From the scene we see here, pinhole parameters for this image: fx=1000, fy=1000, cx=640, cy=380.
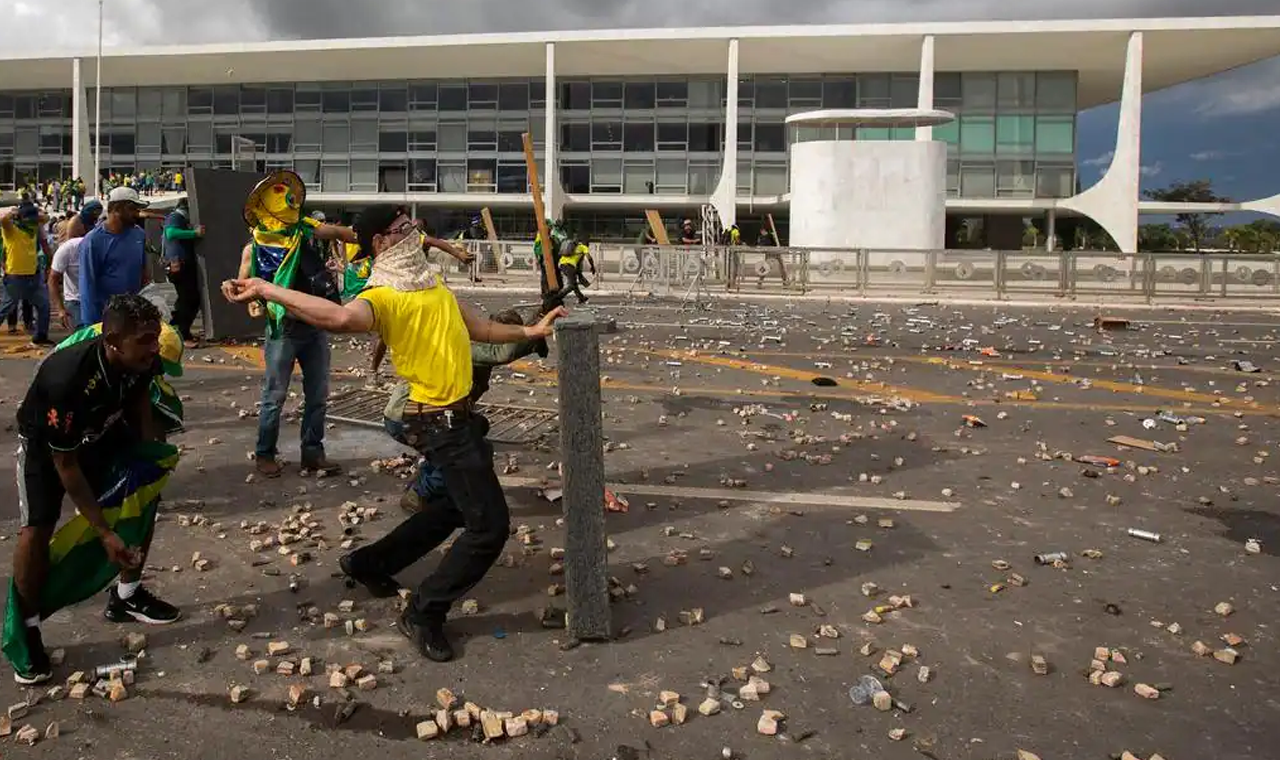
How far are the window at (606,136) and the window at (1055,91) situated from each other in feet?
66.6

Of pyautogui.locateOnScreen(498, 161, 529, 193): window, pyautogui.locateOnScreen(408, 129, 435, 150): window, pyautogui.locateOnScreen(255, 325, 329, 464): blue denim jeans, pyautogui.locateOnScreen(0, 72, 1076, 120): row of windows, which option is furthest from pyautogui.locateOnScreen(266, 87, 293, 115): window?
pyautogui.locateOnScreen(255, 325, 329, 464): blue denim jeans

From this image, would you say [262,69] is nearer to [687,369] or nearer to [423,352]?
[687,369]

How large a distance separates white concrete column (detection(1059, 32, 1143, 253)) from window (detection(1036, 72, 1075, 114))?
2699 millimetres

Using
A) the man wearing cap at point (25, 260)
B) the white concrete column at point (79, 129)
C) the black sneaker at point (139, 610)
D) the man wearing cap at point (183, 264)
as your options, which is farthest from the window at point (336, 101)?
the black sneaker at point (139, 610)

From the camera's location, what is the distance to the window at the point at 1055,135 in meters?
47.0

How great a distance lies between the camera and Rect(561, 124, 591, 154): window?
5103 cm

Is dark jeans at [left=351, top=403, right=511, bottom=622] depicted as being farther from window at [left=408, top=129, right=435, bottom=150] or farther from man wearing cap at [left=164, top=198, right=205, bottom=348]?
window at [left=408, top=129, right=435, bottom=150]

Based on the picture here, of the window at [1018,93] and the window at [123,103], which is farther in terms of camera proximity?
the window at [123,103]

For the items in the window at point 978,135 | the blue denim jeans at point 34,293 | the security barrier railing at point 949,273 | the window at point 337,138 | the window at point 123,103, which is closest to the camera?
the blue denim jeans at point 34,293

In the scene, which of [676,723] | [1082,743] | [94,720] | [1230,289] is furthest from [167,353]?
[1230,289]

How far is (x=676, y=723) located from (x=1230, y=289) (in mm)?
25823

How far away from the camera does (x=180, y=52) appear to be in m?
49.0

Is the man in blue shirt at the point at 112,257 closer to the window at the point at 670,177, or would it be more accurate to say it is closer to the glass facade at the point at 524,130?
the glass facade at the point at 524,130

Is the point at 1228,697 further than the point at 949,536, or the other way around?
the point at 949,536
